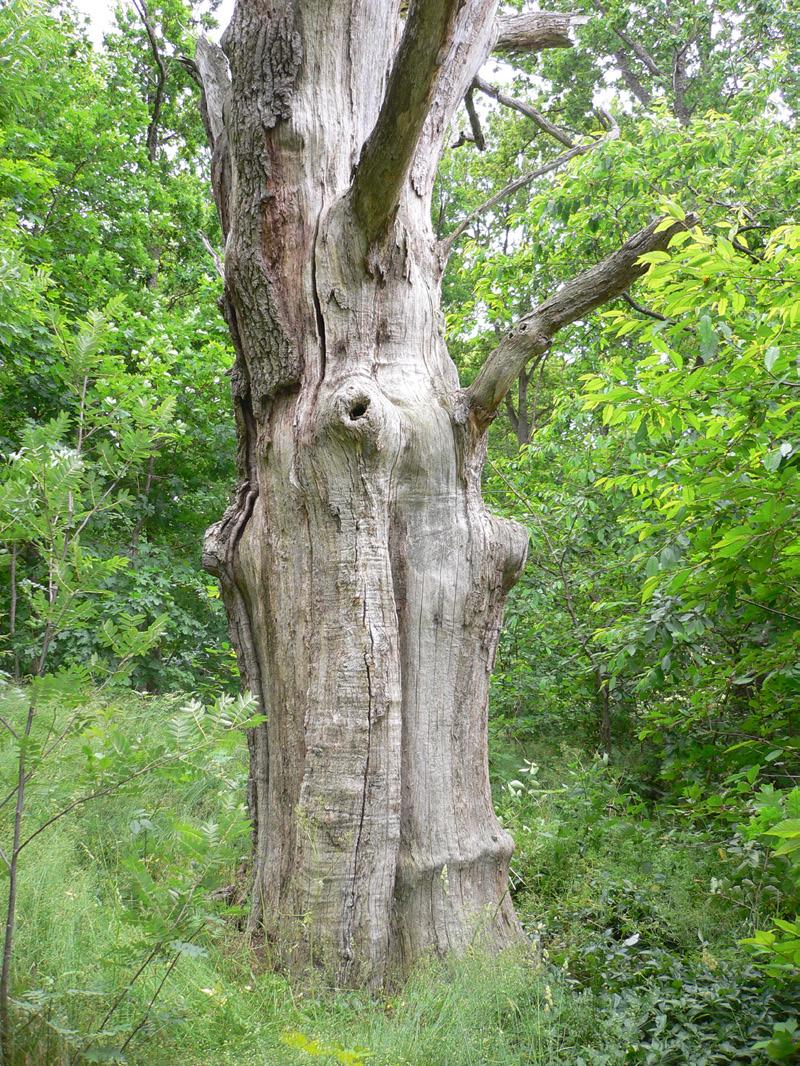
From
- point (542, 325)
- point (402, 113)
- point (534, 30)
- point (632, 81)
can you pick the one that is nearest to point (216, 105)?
point (402, 113)

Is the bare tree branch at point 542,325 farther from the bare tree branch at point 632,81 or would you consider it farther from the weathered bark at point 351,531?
the bare tree branch at point 632,81

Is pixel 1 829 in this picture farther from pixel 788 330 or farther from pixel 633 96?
pixel 633 96

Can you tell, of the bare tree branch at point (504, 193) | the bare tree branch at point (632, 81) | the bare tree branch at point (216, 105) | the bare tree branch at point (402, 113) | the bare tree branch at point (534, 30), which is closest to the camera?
the bare tree branch at point (402, 113)

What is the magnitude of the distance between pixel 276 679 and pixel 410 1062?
1499 mm

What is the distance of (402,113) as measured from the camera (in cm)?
272

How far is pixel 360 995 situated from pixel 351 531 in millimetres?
1702

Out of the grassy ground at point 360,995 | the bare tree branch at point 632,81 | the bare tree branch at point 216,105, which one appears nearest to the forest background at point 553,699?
the grassy ground at point 360,995

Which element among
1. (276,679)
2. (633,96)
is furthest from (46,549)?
(633,96)

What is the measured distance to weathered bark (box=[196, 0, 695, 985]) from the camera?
2.78 meters

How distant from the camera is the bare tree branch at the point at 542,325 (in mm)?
3338

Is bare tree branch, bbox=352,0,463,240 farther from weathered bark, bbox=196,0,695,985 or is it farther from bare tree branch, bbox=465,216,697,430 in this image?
bare tree branch, bbox=465,216,697,430

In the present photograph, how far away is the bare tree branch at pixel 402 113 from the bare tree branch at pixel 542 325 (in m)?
0.81

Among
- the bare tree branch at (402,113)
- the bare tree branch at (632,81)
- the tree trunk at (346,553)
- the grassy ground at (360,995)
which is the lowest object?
the grassy ground at (360,995)

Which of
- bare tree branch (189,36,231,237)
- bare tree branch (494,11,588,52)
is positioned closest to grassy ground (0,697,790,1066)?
bare tree branch (189,36,231,237)
